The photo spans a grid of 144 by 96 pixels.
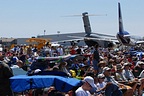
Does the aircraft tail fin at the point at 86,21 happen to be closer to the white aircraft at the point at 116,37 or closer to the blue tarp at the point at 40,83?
the white aircraft at the point at 116,37

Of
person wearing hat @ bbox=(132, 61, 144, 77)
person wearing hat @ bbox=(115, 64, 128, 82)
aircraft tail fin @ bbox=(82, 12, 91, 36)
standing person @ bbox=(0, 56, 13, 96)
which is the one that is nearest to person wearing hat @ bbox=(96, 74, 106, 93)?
person wearing hat @ bbox=(115, 64, 128, 82)

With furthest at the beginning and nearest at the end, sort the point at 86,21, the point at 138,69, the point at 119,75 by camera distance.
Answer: the point at 86,21 → the point at 138,69 → the point at 119,75

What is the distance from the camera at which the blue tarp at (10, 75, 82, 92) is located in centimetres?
824

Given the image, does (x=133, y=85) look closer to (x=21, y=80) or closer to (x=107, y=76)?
(x=107, y=76)

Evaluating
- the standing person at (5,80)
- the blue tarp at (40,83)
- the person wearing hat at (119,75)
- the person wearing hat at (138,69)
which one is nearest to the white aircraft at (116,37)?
the person wearing hat at (138,69)

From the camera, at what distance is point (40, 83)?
827 centimetres

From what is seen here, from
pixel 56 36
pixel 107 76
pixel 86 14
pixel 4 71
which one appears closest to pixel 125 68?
pixel 107 76

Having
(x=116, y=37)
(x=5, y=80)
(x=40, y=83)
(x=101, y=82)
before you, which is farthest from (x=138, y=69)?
(x=116, y=37)

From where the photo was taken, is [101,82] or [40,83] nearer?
[40,83]

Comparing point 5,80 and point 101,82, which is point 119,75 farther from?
point 5,80

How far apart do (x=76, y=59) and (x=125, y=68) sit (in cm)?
358

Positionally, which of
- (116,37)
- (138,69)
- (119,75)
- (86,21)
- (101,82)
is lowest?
(116,37)

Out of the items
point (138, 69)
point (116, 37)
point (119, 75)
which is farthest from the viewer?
point (116, 37)

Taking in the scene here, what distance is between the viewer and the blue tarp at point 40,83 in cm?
824
